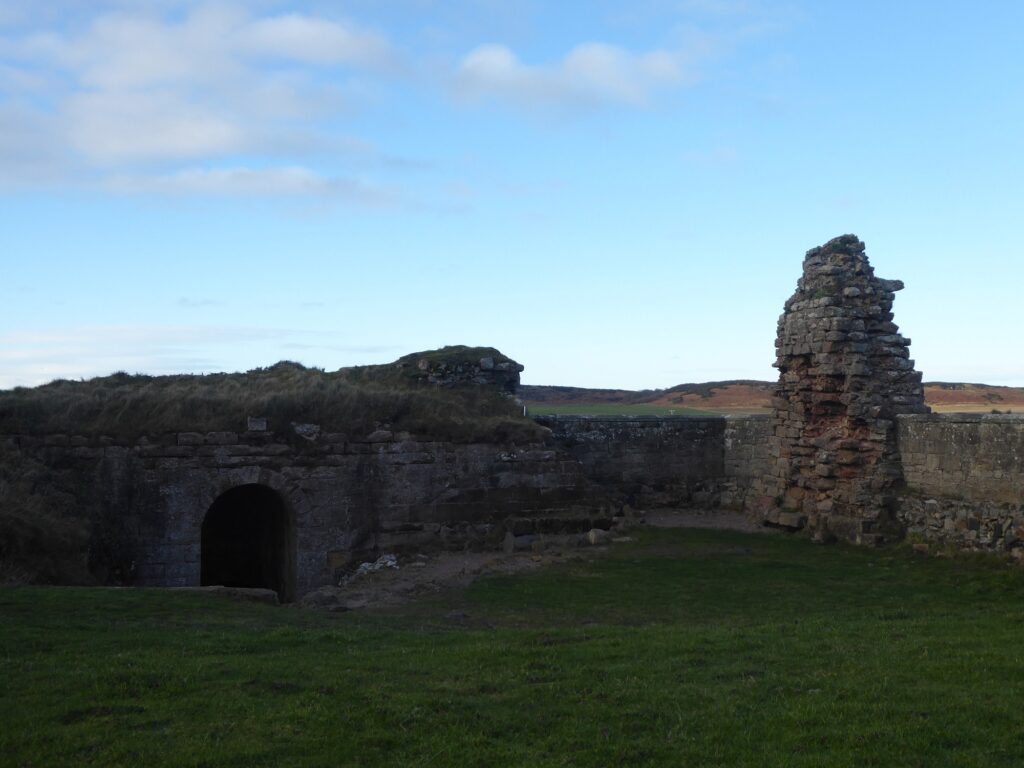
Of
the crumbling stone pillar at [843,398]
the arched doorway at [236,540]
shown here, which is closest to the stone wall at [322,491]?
the crumbling stone pillar at [843,398]

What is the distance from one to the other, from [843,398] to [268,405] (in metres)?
9.78

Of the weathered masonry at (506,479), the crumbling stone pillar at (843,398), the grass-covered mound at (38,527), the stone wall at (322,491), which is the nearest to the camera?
the grass-covered mound at (38,527)

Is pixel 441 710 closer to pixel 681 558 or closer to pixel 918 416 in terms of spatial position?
pixel 681 558

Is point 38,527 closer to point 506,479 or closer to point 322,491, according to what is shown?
point 322,491

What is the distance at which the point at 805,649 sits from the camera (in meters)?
8.34

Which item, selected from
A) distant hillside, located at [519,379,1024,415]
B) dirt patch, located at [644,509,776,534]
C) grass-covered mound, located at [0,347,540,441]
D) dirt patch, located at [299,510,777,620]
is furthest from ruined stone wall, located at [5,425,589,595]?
distant hillside, located at [519,379,1024,415]

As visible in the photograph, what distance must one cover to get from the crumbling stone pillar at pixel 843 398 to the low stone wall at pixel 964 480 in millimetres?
427

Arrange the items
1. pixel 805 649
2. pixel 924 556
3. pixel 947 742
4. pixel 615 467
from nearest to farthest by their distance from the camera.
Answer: pixel 947 742 → pixel 805 649 → pixel 924 556 → pixel 615 467

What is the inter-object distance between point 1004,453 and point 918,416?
2158 millimetres

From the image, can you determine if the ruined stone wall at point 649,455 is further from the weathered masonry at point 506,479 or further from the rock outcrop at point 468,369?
the weathered masonry at point 506,479

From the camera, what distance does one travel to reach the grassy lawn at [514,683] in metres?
5.86

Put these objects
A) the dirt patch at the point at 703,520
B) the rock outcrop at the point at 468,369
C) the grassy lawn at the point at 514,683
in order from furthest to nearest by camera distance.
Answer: the rock outcrop at the point at 468,369 → the dirt patch at the point at 703,520 → the grassy lawn at the point at 514,683

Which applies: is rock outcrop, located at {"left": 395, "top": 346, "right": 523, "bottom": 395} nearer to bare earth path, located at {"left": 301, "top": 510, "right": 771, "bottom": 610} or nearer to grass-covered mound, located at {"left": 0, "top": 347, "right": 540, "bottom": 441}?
grass-covered mound, located at {"left": 0, "top": 347, "right": 540, "bottom": 441}

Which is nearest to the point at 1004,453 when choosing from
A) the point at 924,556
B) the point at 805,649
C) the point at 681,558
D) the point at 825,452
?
the point at 924,556
